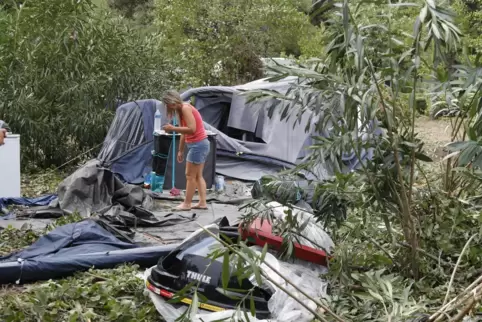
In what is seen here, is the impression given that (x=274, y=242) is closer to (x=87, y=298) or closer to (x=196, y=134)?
(x=87, y=298)

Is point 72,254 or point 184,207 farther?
point 184,207

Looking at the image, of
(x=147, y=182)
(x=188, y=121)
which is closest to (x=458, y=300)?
(x=188, y=121)

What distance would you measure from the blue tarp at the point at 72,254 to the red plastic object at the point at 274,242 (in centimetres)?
108

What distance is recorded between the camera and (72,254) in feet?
20.0

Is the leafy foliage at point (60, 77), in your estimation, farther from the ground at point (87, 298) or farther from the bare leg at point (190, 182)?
the ground at point (87, 298)

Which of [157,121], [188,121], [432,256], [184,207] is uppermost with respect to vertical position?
[188,121]

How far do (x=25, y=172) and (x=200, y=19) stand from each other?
5642 millimetres

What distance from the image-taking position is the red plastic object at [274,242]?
5121mm

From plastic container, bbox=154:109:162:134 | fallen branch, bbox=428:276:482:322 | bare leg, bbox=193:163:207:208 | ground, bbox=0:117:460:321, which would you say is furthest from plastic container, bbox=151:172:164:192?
fallen branch, bbox=428:276:482:322

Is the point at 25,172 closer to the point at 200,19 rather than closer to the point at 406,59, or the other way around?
the point at 200,19

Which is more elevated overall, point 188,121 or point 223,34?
point 223,34

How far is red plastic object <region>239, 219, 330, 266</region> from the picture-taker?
16.8 ft

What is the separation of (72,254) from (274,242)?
1855 millimetres

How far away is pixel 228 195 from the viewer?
9914 millimetres
